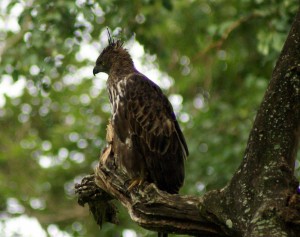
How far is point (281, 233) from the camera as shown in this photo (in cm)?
427

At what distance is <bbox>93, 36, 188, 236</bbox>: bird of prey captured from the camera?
5.95 m

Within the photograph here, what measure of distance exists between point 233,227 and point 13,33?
728 cm

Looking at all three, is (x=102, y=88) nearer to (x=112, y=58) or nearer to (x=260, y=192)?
(x=112, y=58)

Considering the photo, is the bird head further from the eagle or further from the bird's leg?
the bird's leg

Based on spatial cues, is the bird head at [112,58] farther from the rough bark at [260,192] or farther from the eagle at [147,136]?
the rough bark at [260,192]

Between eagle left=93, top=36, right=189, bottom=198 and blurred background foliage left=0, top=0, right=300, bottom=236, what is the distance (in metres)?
1.47

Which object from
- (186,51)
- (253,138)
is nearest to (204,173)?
(186,51)

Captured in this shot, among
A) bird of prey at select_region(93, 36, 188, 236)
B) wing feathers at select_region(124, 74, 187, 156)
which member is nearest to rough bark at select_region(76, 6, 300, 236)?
bird of prey at select_region(93, 36, 188, 236)

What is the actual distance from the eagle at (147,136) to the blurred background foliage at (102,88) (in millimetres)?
1470

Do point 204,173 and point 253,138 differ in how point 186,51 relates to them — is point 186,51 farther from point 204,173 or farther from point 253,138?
point 253,138

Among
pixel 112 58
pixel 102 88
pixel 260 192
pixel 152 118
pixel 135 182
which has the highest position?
pixel 102 88

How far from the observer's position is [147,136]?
604cm

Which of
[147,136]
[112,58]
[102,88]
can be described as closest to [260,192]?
[147,136]

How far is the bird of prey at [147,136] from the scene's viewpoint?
5949 millimetres
